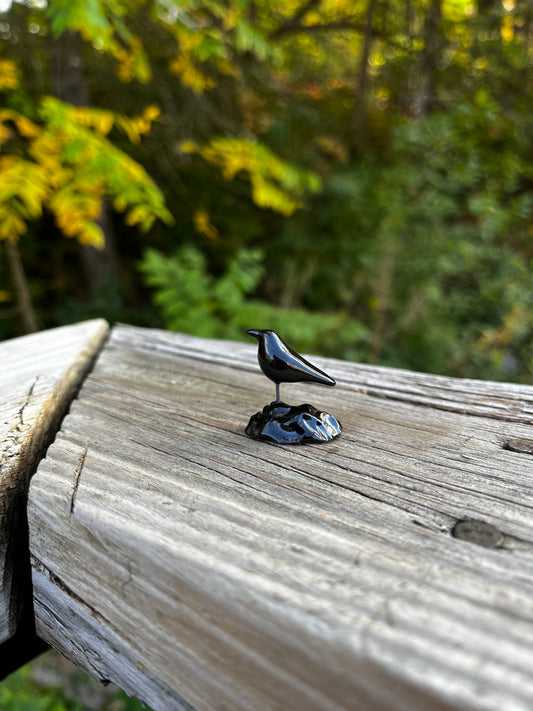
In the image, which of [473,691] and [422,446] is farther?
[422,446]

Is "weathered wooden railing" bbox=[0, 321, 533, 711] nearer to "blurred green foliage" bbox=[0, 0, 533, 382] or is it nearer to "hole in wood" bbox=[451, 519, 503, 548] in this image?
"hole in wood" bbox=[451, 519, 503, 548]

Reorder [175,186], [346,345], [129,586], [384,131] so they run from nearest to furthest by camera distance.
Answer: [129,586] < [346,345] < [175,186] < [384,131]

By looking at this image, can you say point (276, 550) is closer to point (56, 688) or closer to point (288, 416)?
point (288, 416)

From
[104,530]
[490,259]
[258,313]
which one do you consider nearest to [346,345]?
[258,313]

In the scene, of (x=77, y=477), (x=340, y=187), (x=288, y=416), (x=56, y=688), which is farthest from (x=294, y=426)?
(x=340, y=187)

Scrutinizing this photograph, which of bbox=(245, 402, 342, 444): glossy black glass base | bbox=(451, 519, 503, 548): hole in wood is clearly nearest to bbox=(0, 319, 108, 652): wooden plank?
bbox=(245, 402, 342, 444): glossy black glass base

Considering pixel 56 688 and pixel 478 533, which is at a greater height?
pixel 478 533

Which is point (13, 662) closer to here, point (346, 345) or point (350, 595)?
point (350, 595)
